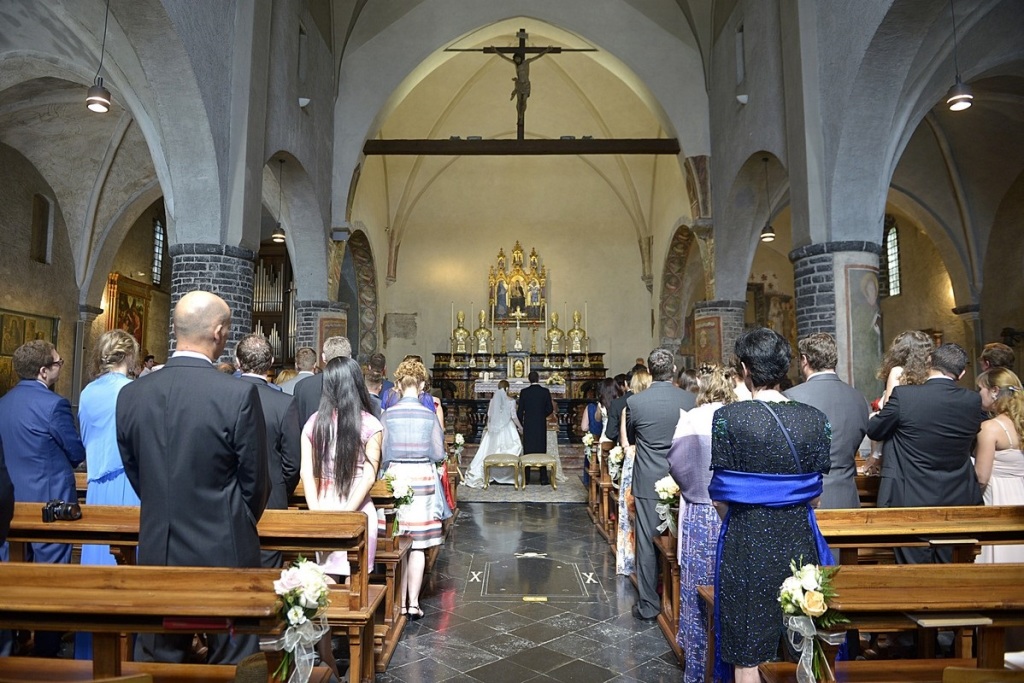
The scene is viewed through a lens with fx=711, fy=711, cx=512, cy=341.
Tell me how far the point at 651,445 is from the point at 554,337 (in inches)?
605

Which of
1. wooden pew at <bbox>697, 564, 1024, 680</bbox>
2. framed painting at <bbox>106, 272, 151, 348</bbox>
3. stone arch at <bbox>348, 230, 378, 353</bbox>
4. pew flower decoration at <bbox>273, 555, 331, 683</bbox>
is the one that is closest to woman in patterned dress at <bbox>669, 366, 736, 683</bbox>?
wooden pew at <bbox>697, 564, 1024, 680</bbox>

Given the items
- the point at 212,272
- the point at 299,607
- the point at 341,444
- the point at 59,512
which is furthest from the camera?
the point at 212,272

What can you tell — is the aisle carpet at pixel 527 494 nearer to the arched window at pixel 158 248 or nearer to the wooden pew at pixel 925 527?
the wooden pew at pixel 925 527

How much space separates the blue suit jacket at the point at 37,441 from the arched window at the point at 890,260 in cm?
1827

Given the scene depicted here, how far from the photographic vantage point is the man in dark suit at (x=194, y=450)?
2.55 metres

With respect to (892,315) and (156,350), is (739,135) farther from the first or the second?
(156,350)

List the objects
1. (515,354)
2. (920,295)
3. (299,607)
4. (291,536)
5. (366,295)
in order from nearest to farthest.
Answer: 1. (299,607)
2. (291,536)
3. (920,295)
4. (366,295)
5. (515,354)

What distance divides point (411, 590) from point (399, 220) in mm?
16831

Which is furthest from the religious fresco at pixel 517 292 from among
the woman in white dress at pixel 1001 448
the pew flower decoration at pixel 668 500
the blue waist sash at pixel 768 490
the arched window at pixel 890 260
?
the blue waist sash at pixel 768 490

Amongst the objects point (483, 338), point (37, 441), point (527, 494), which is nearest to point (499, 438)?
point (527, 494)

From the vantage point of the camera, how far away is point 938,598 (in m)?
2.30

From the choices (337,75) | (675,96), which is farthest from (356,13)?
(675,96)

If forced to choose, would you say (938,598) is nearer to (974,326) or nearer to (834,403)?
(834,403)

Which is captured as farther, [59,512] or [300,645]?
[59,512]
